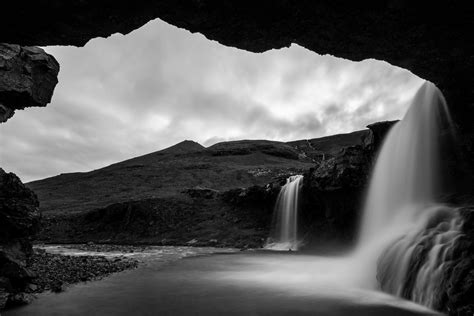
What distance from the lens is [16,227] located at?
17984 mm

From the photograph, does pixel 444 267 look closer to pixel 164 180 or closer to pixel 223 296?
pixel 223 296

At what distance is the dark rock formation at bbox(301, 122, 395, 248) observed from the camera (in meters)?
33.1

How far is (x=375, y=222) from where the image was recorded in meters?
29.8

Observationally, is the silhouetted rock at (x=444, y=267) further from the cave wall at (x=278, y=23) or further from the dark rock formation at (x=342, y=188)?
the dark rock formation at (x=342, y=188)

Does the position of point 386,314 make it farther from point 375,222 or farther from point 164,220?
point 164,220

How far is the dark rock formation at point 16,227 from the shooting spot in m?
15.4

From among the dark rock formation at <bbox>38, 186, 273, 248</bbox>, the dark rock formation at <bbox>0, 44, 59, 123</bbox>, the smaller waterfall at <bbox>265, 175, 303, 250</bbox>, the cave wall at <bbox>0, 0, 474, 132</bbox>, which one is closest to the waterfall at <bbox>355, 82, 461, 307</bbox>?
the cave wall at <bbox>0, 0, 474, 132</bbox>

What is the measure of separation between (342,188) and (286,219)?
12.6 metres

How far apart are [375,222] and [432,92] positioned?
1157 cm

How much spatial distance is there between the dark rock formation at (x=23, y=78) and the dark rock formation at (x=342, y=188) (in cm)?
2658

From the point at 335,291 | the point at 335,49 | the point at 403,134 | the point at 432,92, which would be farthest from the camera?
the point at 403,134

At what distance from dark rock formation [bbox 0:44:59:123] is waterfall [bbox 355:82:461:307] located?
21.4 metres

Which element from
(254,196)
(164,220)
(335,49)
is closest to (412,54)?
(335,49)

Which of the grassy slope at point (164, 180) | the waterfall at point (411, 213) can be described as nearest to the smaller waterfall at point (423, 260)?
the waterfall at point (411, 213)
